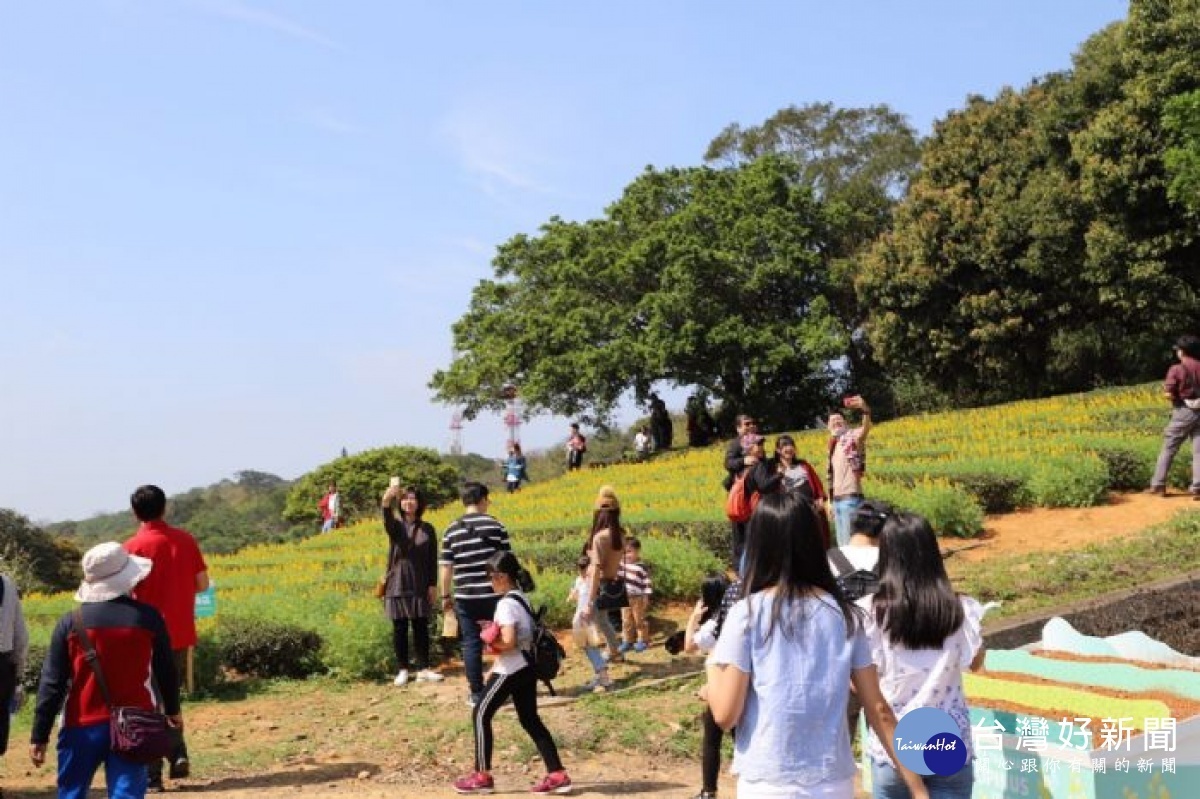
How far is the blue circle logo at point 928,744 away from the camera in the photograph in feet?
13.0

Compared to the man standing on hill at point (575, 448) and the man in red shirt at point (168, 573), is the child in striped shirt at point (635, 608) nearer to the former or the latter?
the man in red shirt at point (168, 573)

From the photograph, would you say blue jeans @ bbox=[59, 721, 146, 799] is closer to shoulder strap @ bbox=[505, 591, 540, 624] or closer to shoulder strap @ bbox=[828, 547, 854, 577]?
shoulder strap @ bbox=[505, 591, 540, 624]

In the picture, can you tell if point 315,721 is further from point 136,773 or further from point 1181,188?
point 1181,188

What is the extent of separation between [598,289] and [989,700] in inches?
1195

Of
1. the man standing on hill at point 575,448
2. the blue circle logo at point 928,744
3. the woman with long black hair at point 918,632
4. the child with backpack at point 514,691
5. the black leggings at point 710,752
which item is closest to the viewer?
the blue circle logo at point 928,744

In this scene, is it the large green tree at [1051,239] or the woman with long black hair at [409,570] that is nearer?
the woman with long black hair at [409,570]

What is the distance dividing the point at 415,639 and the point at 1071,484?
9.32m

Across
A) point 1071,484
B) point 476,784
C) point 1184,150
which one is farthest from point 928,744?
point 1184,150

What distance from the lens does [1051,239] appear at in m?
30.2

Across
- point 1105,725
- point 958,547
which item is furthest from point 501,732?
point 958,547

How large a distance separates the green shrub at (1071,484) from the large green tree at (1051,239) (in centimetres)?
1294

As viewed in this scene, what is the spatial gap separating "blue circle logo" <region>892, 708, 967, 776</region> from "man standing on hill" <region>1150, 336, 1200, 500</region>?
453 inches

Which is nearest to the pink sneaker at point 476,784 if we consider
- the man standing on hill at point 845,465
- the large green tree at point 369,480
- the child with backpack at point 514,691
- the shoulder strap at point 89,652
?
the child with backpack at point 514,691

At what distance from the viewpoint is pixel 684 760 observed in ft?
26.7
